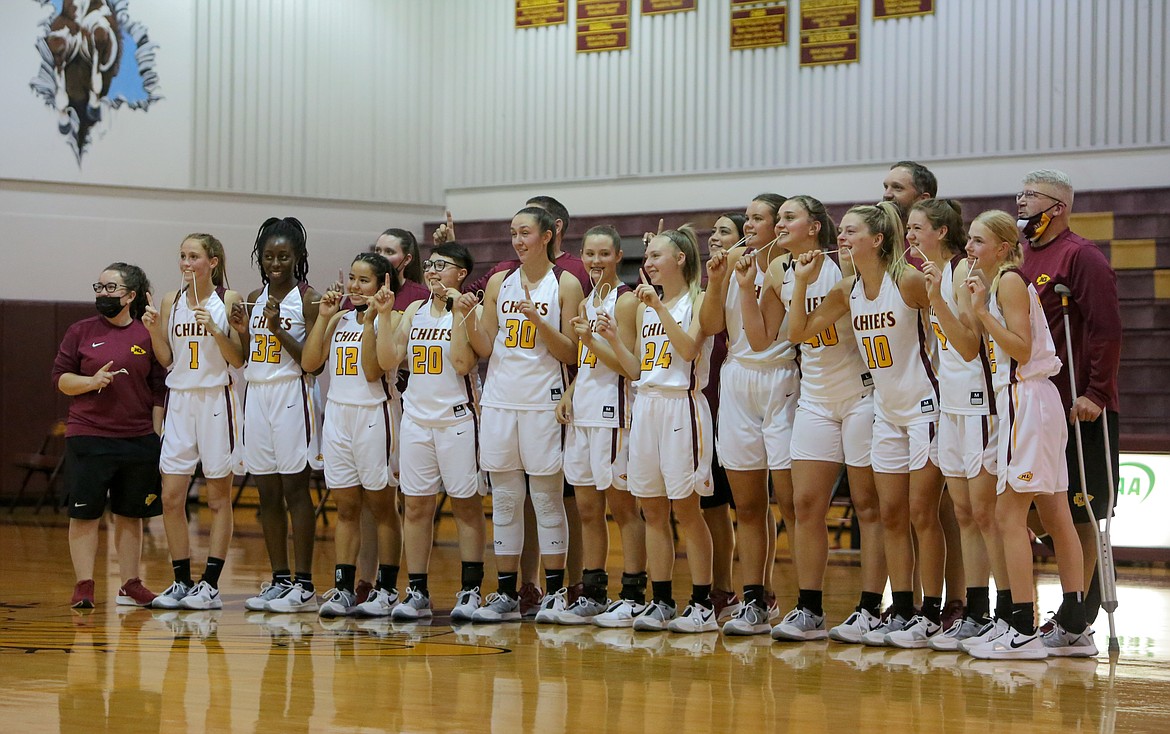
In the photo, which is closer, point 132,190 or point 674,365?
point 674,365

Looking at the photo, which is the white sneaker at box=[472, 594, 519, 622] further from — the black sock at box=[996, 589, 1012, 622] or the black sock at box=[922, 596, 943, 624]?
the black sock at box=[996, 589, 1012, 622]

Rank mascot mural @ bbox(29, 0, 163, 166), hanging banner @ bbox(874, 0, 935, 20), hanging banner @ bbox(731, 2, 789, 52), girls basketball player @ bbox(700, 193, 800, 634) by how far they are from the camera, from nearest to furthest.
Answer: girls basketball player @ bbox(700, 193, 800, 634) → hanging banner @ bbox(874, 0, 935, 20) → mascot mural @ bbox(29, 0, 163, 166) → hanging banner @ bbox(731, 2, 789, 52)

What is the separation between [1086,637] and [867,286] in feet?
5.51

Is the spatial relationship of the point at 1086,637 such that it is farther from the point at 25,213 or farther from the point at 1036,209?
the point at 25,213

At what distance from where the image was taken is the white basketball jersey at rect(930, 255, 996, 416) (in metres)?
5.27

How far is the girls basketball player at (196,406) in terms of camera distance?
6773 millimetres

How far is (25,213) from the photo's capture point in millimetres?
13438

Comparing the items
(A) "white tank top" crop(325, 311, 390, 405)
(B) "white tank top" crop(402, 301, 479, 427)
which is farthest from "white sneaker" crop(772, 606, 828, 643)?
(A) "white tank top" crop(325, 311, 390, 405)

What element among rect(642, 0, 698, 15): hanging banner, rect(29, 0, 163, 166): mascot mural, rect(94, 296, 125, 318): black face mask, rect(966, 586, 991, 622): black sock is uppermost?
rect(642, 0, 698, 15): hanging banner

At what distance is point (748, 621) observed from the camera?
18.9 feet

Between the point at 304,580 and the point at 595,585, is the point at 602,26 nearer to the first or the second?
the point at 304,580

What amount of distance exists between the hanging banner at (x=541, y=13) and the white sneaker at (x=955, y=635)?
10.9 m

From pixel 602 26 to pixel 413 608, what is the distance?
9998mm

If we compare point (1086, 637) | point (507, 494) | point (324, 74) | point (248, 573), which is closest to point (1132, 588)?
point (1086, 637)
